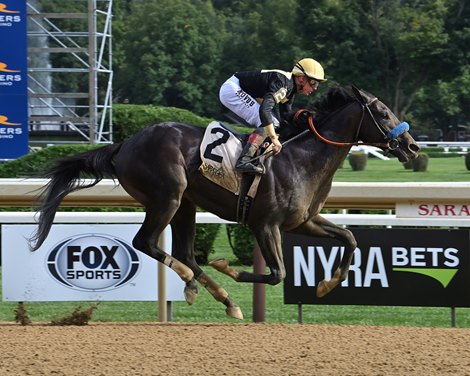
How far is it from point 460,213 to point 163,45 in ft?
156

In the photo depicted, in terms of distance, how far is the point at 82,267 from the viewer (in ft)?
25.0

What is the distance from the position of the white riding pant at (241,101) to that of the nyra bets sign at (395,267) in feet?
3.12

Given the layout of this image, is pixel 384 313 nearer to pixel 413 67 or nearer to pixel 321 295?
pixel 321 295

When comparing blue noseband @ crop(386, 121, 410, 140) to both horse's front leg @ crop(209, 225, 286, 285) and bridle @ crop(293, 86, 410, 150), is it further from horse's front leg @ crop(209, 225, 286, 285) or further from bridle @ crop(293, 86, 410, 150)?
horse's front leg @ crop(209, 225, 286, 285)

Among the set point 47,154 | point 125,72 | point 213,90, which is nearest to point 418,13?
point 213,90

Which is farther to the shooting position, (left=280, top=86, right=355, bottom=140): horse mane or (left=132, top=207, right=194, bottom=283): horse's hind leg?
(left=280, top=86, right=355, bottom=140): horse mane

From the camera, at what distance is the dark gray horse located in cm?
701

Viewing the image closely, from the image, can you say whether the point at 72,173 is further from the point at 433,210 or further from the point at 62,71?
the point at 62,71

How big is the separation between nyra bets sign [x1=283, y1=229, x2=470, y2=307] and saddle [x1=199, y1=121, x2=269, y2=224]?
749 mm

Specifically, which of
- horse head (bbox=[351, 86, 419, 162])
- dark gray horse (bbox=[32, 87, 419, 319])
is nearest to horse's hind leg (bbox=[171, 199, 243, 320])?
dark gray horse (bbox=[32, 87, 419, 319])

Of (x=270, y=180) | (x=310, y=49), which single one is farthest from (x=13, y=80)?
(x=310, y=49)

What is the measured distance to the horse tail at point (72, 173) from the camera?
738cm

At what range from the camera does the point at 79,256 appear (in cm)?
761

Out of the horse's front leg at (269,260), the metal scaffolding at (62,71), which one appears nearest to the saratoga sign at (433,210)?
the horse's front leg at (269,260)
